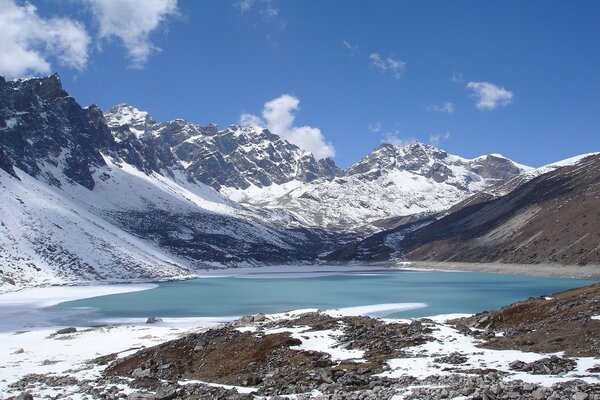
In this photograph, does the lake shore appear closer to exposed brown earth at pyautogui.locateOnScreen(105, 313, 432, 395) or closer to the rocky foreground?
the rocky foreground

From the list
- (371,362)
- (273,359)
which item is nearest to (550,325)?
(371,362)

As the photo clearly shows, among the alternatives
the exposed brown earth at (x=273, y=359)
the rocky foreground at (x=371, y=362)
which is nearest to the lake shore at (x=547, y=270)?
the rocky foreground at (x=371, y=362)

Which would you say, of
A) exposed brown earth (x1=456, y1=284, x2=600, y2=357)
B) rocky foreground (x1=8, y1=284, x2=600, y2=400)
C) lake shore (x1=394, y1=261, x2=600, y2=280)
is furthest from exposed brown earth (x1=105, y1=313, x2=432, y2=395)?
lake shore (x1=394, y1=261, x2=600, y2=280)

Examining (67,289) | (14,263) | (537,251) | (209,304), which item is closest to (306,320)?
(209,304)

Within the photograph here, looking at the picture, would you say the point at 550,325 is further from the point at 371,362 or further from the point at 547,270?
the point at 547,270

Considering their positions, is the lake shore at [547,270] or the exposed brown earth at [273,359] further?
the lake shore at [547,270]

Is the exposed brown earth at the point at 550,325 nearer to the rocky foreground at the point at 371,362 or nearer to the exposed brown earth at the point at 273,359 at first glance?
the rocky foreground at the point at 371,362

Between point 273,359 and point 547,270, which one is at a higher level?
point 273,359
